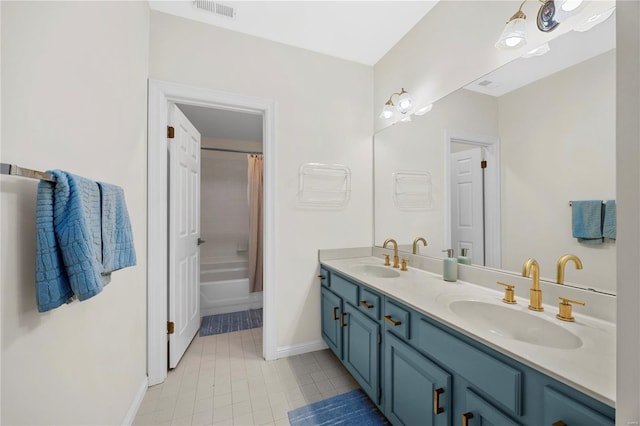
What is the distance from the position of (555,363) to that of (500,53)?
1447 mm

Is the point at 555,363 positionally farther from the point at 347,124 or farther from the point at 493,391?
the point at 347,124

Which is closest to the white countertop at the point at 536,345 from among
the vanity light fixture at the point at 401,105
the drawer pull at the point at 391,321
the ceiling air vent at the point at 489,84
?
the drawer pull at the point at 391,321

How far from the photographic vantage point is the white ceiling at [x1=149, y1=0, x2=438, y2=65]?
67.6 inches

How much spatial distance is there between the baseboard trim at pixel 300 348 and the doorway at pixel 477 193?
1.36m

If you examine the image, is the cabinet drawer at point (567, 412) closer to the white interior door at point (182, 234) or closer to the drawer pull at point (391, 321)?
the drawer pull at point (391, 321)

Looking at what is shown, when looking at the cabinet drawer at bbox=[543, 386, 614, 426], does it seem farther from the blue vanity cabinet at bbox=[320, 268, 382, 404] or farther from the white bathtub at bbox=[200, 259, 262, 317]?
the white bathtub at bbox=[200, 259, 262, 317]

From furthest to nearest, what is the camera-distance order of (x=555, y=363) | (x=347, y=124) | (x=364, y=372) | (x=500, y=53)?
(x=347, y=124)
(x=364, y=372)
(x=500, y=53)
(x=555, y=363)

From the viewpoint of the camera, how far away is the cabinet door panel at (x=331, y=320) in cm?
184

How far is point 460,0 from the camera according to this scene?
1542 mm

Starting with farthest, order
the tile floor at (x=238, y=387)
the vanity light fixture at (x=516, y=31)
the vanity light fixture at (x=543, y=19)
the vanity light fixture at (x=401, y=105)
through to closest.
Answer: the vanity light fixture at (x=401, y=105) < the tile floor at (x=238, y=387) < the vanity light fixture at (x=516, y=31) < the vanity light fixture at (x=543, y=19)

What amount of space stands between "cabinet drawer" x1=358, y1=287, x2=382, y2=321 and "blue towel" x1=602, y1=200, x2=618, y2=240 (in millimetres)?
946

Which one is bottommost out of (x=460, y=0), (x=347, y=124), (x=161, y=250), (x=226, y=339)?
(x=226, y=339)
